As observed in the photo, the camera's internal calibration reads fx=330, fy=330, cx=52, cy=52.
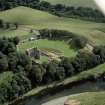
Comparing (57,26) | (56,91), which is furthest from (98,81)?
(57,26)

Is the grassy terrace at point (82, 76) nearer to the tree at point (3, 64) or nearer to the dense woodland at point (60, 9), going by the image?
the tree at point (3, 64)

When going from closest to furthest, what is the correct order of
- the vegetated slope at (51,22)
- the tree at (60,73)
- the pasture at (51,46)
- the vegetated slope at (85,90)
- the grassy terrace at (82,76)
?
the vegetated slope at (85,90) < the grassy terrace at (82,76) < the tree at (60,73) < the pasture at (51,46) < the vegetated slope at (51,22)

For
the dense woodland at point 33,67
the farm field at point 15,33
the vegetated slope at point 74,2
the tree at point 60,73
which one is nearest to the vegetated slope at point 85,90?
the tree at point 60,73

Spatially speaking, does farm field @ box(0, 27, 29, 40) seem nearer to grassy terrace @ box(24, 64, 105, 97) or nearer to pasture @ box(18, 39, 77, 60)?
pasture @ box(18, 39, 77, 60)

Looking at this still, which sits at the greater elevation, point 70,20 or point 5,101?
point 70,20

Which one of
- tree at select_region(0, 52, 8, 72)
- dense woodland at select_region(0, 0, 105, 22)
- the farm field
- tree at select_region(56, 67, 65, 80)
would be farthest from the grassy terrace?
dense woodland at select_region(0, 0, 105, 22)

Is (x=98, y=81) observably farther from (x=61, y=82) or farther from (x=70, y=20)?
(x=70, y=20)
